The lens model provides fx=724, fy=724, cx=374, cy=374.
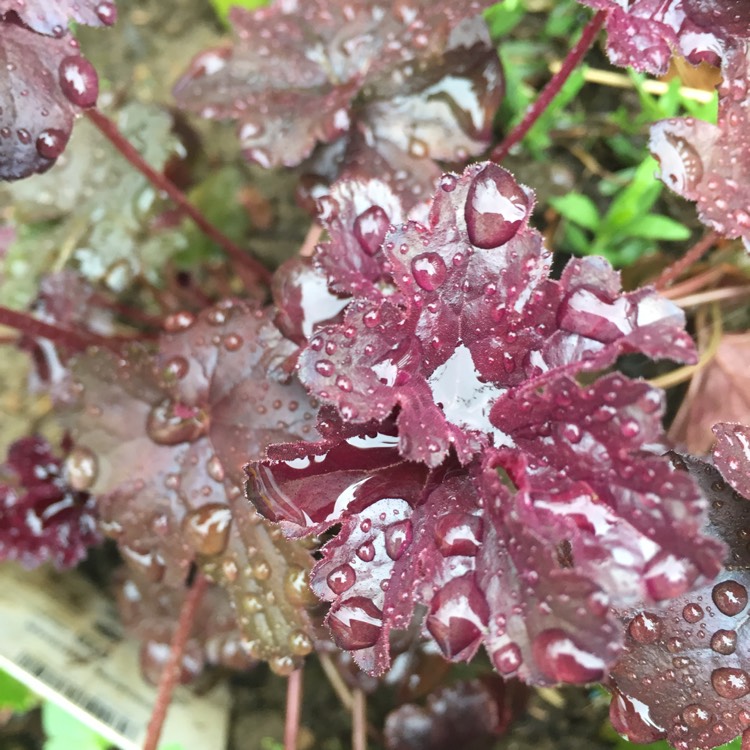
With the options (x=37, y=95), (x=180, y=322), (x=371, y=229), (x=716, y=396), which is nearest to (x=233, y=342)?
(x=180, y=322)

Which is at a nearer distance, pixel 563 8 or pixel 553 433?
pixel 553 433

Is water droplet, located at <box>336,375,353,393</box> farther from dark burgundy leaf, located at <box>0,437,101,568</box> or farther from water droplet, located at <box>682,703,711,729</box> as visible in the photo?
dark burgundy leaf, located at <box>0,437,101,568</box>

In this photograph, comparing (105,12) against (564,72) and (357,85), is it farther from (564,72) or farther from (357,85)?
(564,72)

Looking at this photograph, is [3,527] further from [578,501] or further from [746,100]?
[746,100]

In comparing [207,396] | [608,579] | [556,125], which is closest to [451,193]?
[608,579]

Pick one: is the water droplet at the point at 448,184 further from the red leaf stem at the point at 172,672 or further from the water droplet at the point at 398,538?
the red leaf stem at the point at 172,672

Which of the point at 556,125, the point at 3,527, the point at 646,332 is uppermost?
the point at 646,332

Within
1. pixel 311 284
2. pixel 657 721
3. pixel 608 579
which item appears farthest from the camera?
pixel 311 284
